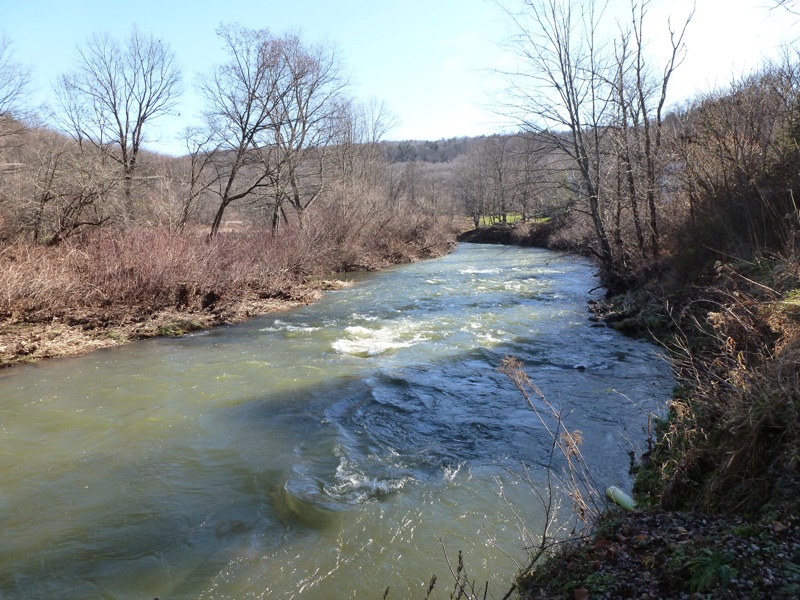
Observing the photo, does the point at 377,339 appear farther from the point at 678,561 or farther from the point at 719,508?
the point at 678,561

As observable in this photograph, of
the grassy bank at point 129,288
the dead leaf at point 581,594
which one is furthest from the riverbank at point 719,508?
the grassy bank at point 129,288

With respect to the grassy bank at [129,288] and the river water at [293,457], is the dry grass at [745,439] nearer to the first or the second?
the river water at [293,457]

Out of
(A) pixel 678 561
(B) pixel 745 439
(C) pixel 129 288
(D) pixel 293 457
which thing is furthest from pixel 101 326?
(B) pixel 745 439

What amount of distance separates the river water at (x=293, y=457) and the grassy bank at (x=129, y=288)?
46.2 inches

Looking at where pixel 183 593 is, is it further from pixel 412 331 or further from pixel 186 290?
pixel 186 290

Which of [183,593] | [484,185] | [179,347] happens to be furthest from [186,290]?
[484,185]

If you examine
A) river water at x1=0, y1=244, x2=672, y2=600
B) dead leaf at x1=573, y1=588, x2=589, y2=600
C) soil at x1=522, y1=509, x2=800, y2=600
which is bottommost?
Result: river water at x1=0, y1=244, x2=672, y2=600

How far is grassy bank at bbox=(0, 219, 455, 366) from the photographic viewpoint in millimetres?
11242

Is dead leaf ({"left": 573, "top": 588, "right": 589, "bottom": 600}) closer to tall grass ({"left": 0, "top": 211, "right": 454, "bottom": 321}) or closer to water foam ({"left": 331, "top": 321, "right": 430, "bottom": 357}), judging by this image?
water foam ({"left": 331, "top": 321, "right": 430, "bottom": 357})

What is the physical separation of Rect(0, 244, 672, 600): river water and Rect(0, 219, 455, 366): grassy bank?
3.85ft

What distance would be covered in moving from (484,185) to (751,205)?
53.5 m

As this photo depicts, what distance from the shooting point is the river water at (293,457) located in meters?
4.17

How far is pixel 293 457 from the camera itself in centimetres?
609

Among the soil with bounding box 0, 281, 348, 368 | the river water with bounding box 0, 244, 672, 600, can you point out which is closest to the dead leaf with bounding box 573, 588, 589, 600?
the river water with bounding box 0, 244, 672, 600
